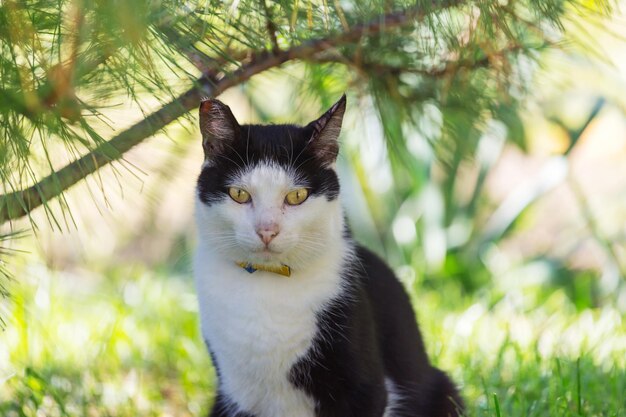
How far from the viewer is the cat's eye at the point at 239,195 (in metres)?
1.21

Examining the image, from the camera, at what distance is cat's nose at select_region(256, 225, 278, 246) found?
1.15 m

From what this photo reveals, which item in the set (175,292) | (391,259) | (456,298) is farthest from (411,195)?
(175,292)

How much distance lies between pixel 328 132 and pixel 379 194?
5.19 ft

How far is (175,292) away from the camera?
2.54 metres

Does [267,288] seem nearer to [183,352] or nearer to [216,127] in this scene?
[216,127]

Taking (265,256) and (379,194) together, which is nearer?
(265,256)

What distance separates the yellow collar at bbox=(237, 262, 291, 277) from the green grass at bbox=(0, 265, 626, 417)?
0.40 meters

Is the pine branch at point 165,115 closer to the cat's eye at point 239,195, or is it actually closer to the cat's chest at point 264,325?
the cat's eye at point 239,195

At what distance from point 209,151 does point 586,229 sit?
1768mm

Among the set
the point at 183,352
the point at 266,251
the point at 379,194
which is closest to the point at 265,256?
the point at 266,251

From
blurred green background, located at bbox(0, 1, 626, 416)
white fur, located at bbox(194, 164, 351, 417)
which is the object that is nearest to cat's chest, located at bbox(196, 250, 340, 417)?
white fur, located at bbox(194, 164, 351, 417)

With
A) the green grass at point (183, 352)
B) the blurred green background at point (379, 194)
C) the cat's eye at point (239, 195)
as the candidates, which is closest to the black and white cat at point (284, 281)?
the cat's eye at point (239, 195)

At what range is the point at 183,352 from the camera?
6.39 ft

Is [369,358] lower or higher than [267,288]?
lower
